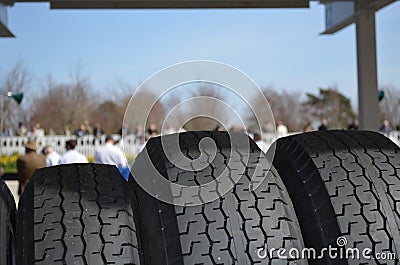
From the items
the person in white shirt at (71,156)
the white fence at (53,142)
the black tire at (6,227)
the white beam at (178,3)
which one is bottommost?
the black tire at (6,227)

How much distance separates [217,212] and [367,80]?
40.7 ft

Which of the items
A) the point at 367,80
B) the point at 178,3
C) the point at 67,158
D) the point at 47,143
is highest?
the point at 178,3

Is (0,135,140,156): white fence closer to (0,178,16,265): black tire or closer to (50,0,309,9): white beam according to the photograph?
(50,0,309,9): white beam

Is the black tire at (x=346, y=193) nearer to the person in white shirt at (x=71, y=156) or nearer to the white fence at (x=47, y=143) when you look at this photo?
the person in white shirt at (x=71, y=156)

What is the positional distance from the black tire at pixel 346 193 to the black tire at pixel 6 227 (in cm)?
107

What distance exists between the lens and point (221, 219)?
2.13m

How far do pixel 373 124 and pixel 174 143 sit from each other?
1190 centimetres

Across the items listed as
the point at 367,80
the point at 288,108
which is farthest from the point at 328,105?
the point at 367,80

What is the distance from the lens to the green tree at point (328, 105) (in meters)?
45.4

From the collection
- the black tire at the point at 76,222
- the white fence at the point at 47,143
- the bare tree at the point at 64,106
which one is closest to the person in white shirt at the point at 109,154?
the black tire at the point at 76,222

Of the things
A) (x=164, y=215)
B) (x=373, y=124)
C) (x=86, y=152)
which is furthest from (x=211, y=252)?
(x=86, y=152)

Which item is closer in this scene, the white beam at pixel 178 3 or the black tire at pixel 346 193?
the black tire at pixel 346 193

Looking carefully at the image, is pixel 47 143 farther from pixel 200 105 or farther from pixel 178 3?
pixel 200 105

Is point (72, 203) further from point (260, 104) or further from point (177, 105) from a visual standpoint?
point (260, 104)
